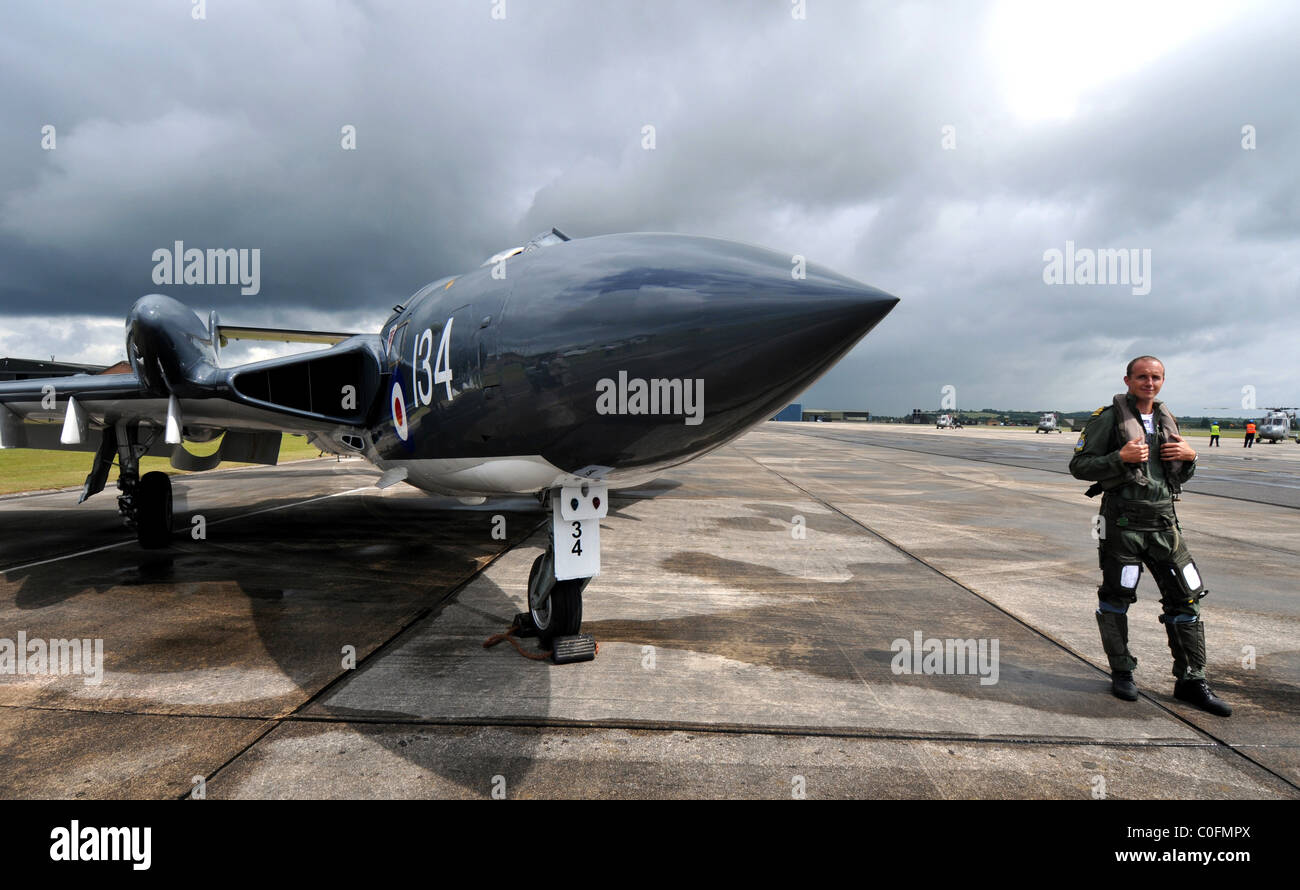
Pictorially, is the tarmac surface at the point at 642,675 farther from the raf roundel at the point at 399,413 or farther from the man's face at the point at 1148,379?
the man's face at the point at 1148,379

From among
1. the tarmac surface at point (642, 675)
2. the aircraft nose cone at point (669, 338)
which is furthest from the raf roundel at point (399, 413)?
the aircraft nose cone at point (669, 338)

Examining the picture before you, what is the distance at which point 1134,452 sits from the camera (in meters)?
3.29

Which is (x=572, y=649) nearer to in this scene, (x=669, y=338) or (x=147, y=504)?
(x=669, y=338)

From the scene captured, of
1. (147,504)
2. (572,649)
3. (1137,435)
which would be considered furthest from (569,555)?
(147,504)

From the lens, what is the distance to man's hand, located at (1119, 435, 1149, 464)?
3279mm

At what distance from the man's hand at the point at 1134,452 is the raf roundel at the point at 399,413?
14.3 ft

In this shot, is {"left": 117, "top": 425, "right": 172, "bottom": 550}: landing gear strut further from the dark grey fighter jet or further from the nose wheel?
the dark grey fighter jet

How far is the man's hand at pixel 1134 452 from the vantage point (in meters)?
3.28

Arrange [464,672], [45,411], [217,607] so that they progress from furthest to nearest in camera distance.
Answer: [45,411] → [217,607] → [464,672]
